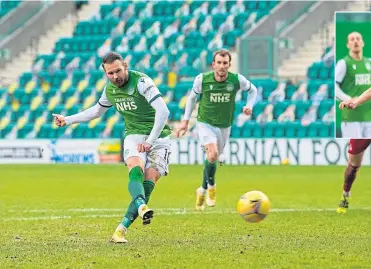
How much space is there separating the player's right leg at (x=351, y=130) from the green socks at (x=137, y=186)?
4939mm

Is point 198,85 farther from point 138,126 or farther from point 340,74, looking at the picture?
point 138,126

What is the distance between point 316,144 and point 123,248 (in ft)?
62.1

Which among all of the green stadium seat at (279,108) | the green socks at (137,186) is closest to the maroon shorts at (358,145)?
the green socks at (137,186)

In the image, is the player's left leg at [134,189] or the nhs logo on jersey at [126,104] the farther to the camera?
the nhs logo on jersey at [126,104]

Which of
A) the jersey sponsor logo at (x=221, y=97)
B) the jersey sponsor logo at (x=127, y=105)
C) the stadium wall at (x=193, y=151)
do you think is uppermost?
the jersey sponsor logo at (x=127, y=105)

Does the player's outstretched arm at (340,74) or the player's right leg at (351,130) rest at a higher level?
the player's outstretched arm at (340,74)

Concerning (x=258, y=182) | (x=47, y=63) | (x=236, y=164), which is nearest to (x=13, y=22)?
(x=47, y=63)

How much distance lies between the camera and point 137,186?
10266mm

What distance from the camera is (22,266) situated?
27.9ft

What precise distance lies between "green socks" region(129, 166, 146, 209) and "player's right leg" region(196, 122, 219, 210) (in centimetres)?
461

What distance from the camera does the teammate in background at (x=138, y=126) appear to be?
1027 centimetres

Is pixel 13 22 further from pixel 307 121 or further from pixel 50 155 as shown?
pixel 307 121

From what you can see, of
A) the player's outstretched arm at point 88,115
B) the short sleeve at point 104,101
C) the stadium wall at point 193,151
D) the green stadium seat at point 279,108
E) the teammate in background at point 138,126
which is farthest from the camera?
the green stadium seat at point 279,108

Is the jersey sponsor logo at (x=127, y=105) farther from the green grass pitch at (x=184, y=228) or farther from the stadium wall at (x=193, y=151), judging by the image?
the stadium wall at (x=193, y=151)
